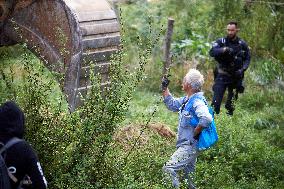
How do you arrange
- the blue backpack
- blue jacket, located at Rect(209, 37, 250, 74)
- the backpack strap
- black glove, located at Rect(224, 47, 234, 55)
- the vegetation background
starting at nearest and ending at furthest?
1. the backpack strap
2. the vegetation background
3. the blue backpack
4. black glove, located at Rect(224, 47, 234, 55)
5. blue jacket, located at Rect(209, 37, 250, 74)

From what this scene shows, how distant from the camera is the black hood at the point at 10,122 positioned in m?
4.03

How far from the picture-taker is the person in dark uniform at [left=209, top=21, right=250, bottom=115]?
360 inches

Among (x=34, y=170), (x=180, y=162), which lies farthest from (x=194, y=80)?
(x=34, y=170)

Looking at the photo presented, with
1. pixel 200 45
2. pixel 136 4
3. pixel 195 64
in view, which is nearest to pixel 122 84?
pixel 195 64

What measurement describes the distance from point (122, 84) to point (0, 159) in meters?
1.43

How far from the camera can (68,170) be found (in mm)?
4906

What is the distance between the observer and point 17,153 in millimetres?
4020

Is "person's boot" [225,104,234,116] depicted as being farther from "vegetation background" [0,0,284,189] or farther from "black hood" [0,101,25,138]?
"black hood" [0,101,25,138]

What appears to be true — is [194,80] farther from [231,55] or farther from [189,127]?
[231,55]

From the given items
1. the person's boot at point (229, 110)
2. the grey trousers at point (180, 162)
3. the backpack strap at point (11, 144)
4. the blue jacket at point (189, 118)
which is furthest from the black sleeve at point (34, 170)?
the person's boot at point (229, 110)

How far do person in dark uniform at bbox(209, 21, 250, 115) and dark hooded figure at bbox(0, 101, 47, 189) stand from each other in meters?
5.27

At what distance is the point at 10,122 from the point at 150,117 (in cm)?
149

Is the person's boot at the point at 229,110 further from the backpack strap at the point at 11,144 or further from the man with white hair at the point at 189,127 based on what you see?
the backpack strap at the point at 11,144

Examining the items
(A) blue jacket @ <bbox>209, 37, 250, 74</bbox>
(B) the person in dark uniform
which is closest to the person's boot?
(B) the person in dark uniform
